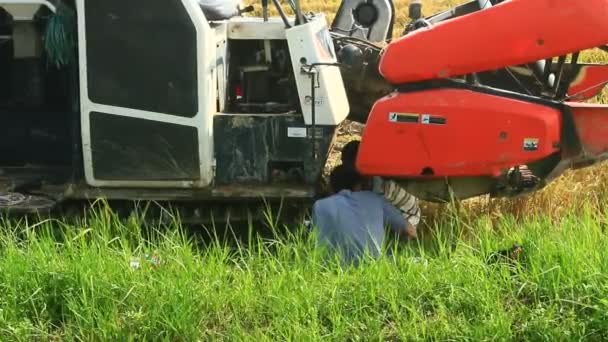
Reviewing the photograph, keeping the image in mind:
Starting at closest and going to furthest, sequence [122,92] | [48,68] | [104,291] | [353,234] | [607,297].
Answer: [607,297] < [104,291] < [353,234] < [122,92] < [48,68]

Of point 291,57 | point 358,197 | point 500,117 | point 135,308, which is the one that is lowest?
point 135,308

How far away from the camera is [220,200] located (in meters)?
5.20

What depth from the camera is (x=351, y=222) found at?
460 cm

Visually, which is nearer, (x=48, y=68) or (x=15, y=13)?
(x=15, y=13)

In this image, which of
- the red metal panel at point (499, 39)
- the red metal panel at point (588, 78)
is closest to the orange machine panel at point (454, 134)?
the red metal panel at point (499, 39)

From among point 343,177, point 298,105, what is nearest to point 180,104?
point 298,105

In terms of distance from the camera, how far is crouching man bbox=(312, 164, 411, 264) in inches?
178

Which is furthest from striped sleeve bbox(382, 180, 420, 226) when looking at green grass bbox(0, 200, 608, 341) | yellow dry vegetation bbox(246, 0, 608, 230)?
green grass bbox(0, 200, 608, 341)

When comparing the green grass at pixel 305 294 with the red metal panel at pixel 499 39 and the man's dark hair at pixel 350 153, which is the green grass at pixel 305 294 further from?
the man's dark hair at pixel 350 153

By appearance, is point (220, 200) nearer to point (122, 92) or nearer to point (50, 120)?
point (122, 92)

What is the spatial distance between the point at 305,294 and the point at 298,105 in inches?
71.7

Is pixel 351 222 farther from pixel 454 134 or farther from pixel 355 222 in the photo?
pixel 454 134

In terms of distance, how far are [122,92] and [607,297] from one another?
281cm

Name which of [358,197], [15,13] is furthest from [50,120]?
[358,197]
